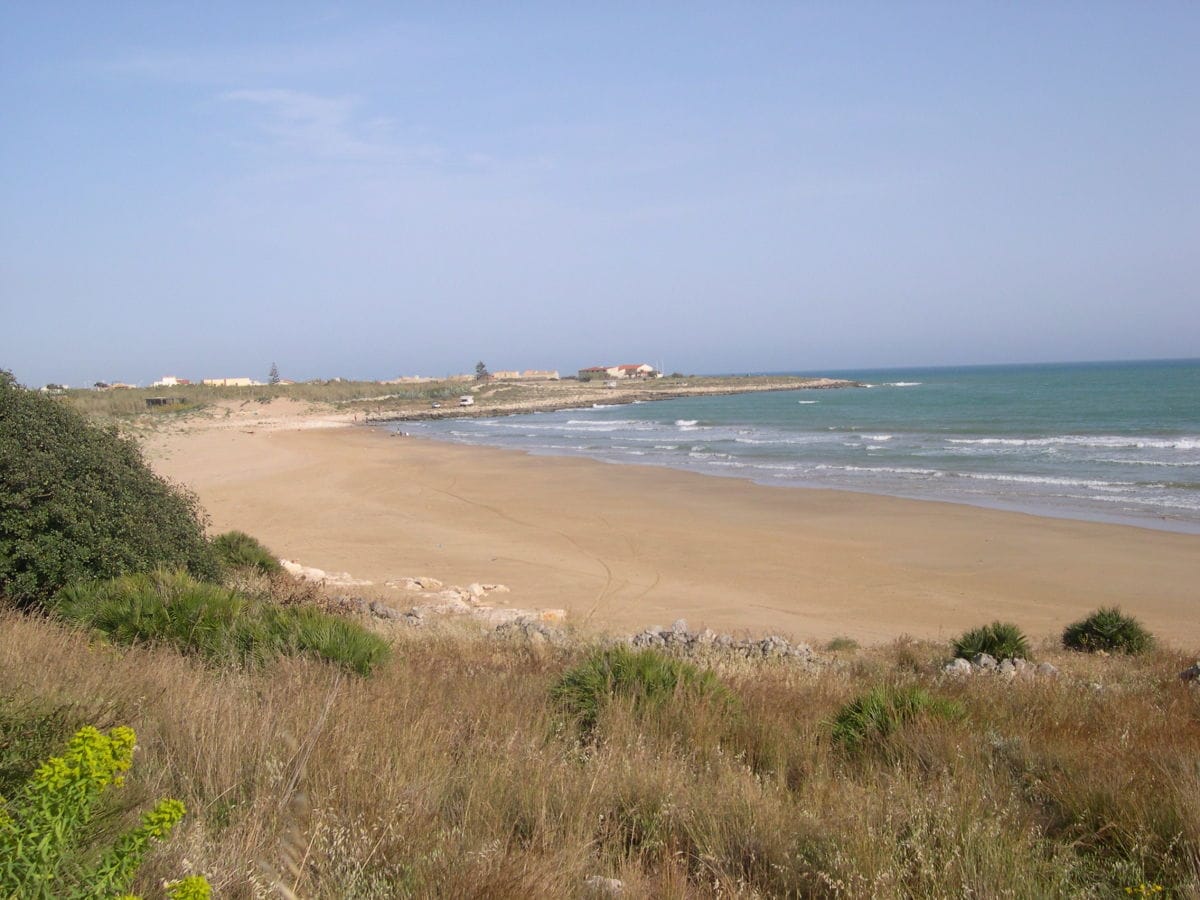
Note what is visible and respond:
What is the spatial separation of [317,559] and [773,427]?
42864 millimetres

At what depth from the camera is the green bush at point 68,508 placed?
815 cm

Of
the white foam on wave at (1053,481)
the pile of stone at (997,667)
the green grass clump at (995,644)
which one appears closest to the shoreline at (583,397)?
the white foam on wave at (1053,481)

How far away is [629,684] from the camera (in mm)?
6086

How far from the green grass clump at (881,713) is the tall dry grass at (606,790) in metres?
0.14

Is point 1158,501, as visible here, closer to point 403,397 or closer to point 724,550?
point 724,550

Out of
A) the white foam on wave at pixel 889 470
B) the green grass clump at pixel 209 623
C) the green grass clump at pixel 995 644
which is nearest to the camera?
the green grass clump at pixel 209 623

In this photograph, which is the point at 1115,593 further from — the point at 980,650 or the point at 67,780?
the point at 67,780

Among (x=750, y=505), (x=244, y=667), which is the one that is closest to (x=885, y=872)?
(x=244, y=667)

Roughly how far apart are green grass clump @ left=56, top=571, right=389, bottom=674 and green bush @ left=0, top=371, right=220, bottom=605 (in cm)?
47

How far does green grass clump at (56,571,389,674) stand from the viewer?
6.50 metres

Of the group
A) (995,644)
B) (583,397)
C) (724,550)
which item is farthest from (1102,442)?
(583,397)

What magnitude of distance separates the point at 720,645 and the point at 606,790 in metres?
6.04

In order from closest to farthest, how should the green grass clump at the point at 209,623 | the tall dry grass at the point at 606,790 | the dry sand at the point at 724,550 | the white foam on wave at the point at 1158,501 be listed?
the tall dry grass at the point at 606,790 < the green grass clump at the point at 209,623 < the dry sand at the point at 724,550 < the white foam on wave at the point at 1158,501

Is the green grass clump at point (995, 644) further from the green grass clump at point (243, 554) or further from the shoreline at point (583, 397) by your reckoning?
the shoreline at point (583, 397)
